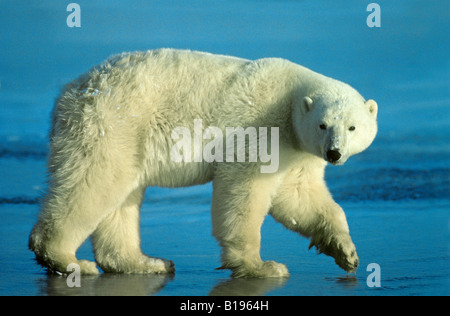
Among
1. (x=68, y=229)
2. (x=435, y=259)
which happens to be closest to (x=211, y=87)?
(x=68, y=229)

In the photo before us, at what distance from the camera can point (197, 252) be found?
736cm

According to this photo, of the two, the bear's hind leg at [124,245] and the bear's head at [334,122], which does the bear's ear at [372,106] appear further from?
the bear's hind leg at [124,245]

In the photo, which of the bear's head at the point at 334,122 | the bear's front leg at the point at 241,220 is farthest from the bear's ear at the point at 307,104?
the bear's front leg at the point at 241,220

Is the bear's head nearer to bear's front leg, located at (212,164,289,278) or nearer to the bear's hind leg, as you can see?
bear's front leg, located at (212,164,289,278)

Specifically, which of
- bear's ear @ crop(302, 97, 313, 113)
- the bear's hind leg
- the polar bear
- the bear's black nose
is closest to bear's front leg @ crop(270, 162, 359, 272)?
the polar bear

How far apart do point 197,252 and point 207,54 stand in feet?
7.80

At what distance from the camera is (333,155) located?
546 centimetres

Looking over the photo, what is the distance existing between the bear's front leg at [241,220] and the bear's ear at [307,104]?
0.75 metres

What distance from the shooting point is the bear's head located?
5.53 metres

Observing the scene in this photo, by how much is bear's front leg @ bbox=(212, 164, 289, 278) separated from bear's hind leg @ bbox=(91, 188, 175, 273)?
834 millimetres

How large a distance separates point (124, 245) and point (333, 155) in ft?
8.04

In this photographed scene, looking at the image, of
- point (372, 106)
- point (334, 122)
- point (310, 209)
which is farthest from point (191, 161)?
point (372, 106)

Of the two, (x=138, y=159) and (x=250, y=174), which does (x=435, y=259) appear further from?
(x=138, y=159)
